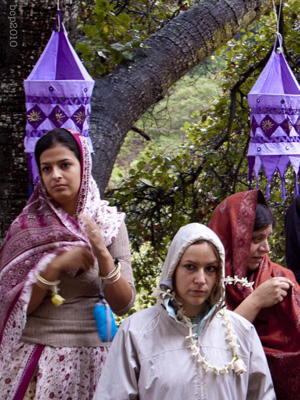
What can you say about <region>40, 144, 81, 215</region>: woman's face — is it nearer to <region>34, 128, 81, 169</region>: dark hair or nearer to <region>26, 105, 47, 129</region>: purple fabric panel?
<region>34, 128, 81, 169</region>: dark hair

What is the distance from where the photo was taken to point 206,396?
229 cm

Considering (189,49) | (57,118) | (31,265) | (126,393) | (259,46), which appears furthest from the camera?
(259,46)

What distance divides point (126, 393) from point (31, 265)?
0.58m

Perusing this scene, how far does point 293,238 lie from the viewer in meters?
3.38

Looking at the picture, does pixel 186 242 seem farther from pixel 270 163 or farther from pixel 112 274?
pixel 270 163

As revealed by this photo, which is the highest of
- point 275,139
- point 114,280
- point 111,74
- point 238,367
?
point 111,74

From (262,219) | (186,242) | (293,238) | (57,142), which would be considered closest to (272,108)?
(293,238)

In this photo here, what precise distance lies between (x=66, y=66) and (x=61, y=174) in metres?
0.80

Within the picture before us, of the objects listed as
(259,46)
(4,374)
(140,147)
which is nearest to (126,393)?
(4,374)

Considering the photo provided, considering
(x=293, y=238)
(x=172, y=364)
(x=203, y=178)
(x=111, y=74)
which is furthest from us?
(x=203, y=178)

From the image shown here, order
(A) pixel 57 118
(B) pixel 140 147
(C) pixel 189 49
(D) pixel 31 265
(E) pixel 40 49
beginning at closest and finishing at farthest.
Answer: (D) pixel 31 265, (A) pixel 57 118, (E) pixel 40 49, (C) pixel 189 49, (B) pixel 140 147

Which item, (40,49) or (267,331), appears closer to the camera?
(267,331)

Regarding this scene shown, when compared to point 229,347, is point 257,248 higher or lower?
higher

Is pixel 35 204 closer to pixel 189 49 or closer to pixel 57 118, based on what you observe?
pixel 57 118
